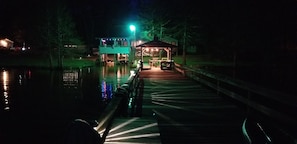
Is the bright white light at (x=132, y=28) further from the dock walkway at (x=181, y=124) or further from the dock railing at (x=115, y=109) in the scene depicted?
the dock walkway at (x=181, y=124)

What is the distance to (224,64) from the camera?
49562mm

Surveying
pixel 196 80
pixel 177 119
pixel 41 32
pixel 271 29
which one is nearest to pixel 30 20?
pixel 41 32

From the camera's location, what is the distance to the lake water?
1380cm

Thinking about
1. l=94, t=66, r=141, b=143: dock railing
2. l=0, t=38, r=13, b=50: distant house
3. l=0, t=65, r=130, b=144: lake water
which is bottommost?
l=0, t=65, r=130, b=144: lake water

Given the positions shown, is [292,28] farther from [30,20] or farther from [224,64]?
[30,20]

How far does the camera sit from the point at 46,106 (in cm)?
2031

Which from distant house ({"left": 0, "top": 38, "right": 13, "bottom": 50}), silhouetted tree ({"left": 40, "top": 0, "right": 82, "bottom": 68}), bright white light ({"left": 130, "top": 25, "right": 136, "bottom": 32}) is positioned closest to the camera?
silhouetted tree ({"left": 40, "top": 0, "right": 82, "bottom": 68})

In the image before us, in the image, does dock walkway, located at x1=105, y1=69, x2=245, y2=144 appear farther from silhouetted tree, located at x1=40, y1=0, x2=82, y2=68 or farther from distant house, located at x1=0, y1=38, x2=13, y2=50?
distant house, located at x1=0, y1=38, x2=13, y2=50

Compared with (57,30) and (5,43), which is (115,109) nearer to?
(57,30)

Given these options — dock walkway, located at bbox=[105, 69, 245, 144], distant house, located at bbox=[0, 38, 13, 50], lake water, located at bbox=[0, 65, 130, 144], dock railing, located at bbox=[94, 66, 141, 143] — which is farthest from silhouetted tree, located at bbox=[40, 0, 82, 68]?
dock walkway, located at bbox=[105, 69, 245, 144]

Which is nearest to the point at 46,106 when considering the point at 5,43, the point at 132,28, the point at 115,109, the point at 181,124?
the point at 115,109

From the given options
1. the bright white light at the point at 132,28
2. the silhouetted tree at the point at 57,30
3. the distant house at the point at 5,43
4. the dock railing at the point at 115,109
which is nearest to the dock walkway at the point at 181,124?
the dock railing at the point at 115,109

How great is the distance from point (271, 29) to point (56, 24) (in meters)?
26.7

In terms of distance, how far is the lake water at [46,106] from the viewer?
45.3 ft
